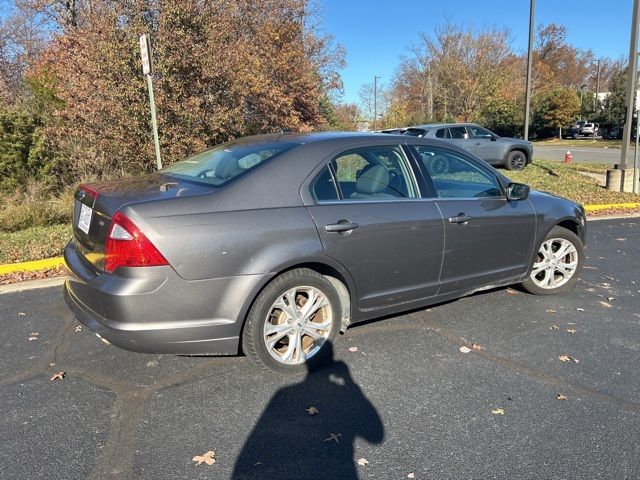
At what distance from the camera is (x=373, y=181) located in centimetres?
400

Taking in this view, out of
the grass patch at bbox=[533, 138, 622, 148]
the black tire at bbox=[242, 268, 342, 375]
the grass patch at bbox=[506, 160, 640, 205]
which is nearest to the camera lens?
the black tire at bbox=[242, 268, 342, 375]

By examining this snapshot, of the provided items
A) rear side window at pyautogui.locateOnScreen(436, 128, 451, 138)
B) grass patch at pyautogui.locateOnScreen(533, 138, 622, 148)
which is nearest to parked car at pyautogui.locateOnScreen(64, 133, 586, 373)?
rear side window at pyautogui.locateOnScreen(436, 128, 451, 138)

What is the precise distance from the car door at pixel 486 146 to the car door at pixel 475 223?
12.0m

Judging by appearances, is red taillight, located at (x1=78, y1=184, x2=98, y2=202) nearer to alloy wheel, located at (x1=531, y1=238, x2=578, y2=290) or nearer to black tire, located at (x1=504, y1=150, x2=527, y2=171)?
alloy wheel, located at (x1=531, y1=238, x2=578, y2=290)

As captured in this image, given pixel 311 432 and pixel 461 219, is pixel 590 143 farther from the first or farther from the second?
pixel 311 432

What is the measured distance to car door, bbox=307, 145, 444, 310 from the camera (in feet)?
11.8

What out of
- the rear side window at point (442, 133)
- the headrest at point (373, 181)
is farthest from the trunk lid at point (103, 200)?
the rear side window at point (442, 133)

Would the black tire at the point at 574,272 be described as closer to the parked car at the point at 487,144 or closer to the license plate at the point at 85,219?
the license plate at the point at 85,219

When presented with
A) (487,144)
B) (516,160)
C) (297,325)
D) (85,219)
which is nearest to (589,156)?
(516,160)

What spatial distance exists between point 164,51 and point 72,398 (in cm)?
772

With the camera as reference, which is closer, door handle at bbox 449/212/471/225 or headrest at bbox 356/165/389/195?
headrest at bbox 356/165/389/195

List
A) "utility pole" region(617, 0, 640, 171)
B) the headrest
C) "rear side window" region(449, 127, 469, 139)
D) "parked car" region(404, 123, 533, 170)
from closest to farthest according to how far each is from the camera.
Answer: the headrest → "utility pole" region(617, 0, 640, 171) → "parked car" region(404, 123, 533, 170) → "rear side window" region(449, 127, 469, 139)

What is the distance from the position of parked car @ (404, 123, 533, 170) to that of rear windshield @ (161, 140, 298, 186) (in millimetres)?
12402

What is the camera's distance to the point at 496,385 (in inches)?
134
